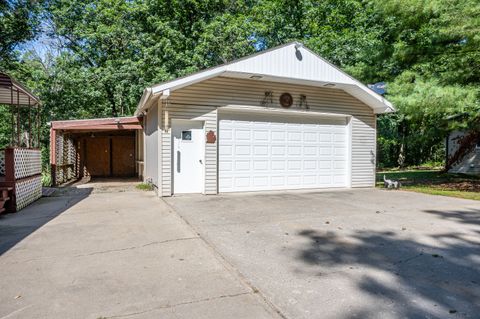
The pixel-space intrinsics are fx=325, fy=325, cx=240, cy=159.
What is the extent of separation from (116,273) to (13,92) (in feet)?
27.3

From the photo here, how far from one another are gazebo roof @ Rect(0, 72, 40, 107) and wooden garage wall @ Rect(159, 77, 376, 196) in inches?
127

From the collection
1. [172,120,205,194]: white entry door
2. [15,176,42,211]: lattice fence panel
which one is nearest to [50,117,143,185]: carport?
[15,176,42,211]: lattice fence panel

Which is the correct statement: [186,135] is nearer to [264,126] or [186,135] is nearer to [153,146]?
[153,146]

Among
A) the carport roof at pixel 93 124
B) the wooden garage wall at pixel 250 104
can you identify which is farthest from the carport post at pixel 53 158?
the wooden garage wall at pixel 250 104

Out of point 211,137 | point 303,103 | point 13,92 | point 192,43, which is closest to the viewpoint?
point 211,137

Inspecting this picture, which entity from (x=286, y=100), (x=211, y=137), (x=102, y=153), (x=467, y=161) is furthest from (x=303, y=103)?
(x=467, y=161)

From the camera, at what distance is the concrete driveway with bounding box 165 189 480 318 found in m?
2.74

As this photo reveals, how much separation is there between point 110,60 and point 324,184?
526 inches

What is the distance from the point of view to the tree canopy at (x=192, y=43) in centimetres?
1177

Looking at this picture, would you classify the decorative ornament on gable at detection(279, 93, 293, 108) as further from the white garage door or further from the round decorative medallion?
the white garage door

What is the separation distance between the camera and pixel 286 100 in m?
9.73

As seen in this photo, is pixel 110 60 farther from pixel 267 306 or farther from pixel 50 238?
pixel 267 306

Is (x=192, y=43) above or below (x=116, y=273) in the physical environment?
above

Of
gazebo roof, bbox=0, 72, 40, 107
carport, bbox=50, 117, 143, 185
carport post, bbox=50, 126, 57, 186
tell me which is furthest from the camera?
carport, bbox=50, 117, 143, 185
